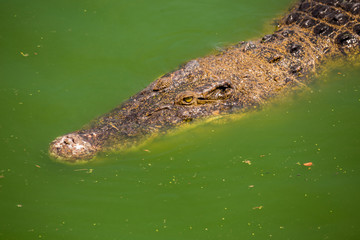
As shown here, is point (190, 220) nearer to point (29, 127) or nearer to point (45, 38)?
point (29, 127)

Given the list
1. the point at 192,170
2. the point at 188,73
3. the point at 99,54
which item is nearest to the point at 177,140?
the point at 192,170

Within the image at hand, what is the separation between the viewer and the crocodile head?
564 centimetres

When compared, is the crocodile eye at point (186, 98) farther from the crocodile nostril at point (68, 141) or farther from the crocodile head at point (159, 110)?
the crocodile nostril at point (68, 141)

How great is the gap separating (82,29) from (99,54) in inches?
38.3

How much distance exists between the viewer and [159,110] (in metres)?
6.08

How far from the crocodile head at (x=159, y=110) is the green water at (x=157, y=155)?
281 millimetres

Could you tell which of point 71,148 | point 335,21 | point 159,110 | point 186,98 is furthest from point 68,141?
point 335,21

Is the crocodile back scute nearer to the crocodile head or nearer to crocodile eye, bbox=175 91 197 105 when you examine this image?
the crocodile head

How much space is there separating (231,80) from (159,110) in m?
1.43

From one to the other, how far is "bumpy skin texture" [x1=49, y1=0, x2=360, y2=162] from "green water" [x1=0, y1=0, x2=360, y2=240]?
28 cm

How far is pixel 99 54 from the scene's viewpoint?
7625mm

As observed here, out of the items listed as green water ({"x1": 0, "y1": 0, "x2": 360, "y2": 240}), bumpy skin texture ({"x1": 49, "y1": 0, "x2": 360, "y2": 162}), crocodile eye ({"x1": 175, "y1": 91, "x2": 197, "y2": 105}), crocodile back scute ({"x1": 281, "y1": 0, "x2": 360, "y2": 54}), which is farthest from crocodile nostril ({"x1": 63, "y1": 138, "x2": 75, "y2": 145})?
crocodile back scute ({"x1": 281, "y1": 0, "x2": 360, "y2": 54})

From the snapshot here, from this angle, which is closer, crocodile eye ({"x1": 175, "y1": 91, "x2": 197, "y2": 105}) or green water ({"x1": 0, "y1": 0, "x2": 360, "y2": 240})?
green water ({"x1": 0, "y1": 0, "x2": 360, "y2": 240})

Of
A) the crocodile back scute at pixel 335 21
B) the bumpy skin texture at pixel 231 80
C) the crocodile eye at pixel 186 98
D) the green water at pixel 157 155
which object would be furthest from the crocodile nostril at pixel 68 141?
the crocodile back scute at pixel 335 21
